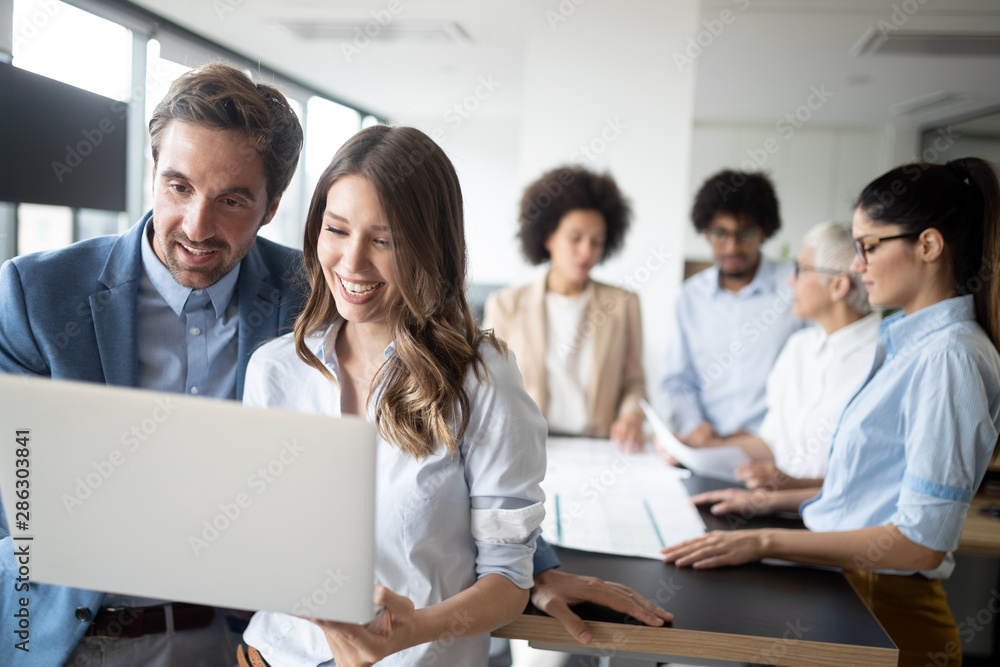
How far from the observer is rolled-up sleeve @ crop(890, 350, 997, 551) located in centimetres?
139

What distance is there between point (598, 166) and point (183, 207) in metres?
3.48

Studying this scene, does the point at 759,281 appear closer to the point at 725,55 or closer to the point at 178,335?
the point at 178,335

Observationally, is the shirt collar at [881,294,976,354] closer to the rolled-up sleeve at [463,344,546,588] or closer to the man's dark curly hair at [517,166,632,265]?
the rolled-up sleeve at [463,344,546,588]

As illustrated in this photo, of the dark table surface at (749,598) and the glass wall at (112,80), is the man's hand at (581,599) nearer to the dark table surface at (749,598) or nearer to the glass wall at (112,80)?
the dark table surface at (749,598)

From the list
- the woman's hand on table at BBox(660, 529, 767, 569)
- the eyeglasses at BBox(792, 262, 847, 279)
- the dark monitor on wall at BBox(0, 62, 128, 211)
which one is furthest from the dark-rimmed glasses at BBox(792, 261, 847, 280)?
the dark monitor on wall at BBox(0, 62, 128, 211)

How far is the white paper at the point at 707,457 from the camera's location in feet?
6.64

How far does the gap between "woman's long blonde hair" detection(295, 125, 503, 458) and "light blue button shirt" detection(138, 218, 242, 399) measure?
11.9 inches

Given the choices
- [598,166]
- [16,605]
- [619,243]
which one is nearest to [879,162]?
[598,166]

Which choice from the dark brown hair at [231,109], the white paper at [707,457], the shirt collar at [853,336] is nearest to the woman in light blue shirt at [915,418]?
the white paper at [707,457]

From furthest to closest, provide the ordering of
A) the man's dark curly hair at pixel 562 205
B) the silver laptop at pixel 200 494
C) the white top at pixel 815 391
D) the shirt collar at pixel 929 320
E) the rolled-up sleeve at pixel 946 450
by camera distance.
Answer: the man's dark curly hair at pixel 562 205, the white top at pixel 815 391, the shirt collar at pixel 929 320, the rolled-up sleeve at pixel 946 450, the silver laptop at pixel 200 494

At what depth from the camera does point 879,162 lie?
8.88 m

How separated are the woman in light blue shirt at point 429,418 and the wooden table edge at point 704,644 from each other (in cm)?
11

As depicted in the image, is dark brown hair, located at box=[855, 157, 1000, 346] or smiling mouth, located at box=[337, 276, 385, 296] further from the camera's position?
dark brown hair, located at box=[855, 157, 1000, 346]

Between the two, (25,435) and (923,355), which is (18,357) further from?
(923,355)
